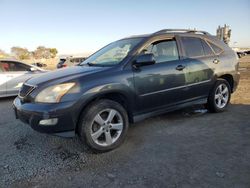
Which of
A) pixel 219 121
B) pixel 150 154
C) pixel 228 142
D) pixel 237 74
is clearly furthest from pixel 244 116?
pixel 150 154

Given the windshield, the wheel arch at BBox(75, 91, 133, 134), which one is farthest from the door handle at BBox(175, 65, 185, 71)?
the wheel arch at BBox(75, 91, 133, 134)

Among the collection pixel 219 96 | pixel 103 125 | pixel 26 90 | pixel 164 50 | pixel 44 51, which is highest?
pixel 44 51

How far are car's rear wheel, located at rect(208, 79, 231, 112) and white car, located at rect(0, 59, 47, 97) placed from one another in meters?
5.48

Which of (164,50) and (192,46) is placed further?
(192,46)

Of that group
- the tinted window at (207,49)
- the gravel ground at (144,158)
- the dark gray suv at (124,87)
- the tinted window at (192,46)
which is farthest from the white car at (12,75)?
the tinted window at (207,49)

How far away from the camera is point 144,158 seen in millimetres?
3379

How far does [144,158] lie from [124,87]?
1102 mm

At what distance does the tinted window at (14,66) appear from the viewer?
784cm

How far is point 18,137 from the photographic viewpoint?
171 inches

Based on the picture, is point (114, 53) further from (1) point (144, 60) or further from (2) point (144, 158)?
(2) point (144, 158)

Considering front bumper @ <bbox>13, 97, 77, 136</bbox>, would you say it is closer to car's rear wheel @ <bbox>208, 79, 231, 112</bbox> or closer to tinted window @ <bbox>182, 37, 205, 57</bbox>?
tinted window @ <bbox>182, 37, 205, 57</bbox>

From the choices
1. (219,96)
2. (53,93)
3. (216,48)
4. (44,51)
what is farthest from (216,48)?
(44,51)

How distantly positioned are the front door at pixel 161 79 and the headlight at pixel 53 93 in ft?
3.71

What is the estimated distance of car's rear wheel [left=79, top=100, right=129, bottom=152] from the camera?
11.2ft
